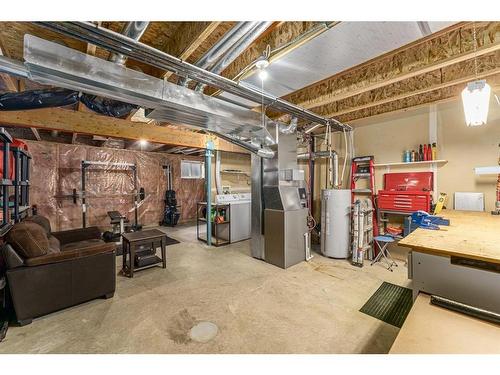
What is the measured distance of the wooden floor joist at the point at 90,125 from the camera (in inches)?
118

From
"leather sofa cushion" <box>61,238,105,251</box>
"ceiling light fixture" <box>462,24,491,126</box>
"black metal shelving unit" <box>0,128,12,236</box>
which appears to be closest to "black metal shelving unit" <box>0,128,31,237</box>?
"black metal shelving unit" <box>0,128,12,236</box>

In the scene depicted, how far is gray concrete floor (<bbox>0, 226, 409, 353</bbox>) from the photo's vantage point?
1759 millimetres

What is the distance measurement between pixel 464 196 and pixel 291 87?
125 inches

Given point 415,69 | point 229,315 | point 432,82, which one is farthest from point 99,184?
point 432,82

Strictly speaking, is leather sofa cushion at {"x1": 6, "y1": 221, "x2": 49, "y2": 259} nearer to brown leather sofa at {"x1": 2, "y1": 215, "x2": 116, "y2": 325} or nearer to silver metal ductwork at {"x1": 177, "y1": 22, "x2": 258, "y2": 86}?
brown leather sofa at {"x1": 2, "y1": 215, "x2": 116, "y2": 325}

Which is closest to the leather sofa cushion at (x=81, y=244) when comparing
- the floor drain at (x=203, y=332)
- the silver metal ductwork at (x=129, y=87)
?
the floor drain at (x=203, y=332)

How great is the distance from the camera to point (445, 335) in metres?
1.14

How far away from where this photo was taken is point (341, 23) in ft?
5.01

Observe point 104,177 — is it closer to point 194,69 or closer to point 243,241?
point 243,241

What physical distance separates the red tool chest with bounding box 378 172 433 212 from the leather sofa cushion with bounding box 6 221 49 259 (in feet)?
15.4

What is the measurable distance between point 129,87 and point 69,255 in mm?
1820

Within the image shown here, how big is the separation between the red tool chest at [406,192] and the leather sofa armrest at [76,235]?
15.8 ft

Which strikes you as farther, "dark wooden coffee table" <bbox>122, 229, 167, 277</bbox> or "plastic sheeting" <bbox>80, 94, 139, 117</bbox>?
"dark wooden coffee table" <bbox>122, 229, 167, 277</bbox>

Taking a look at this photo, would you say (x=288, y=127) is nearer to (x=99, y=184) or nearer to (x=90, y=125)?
(x=90, y=125)
